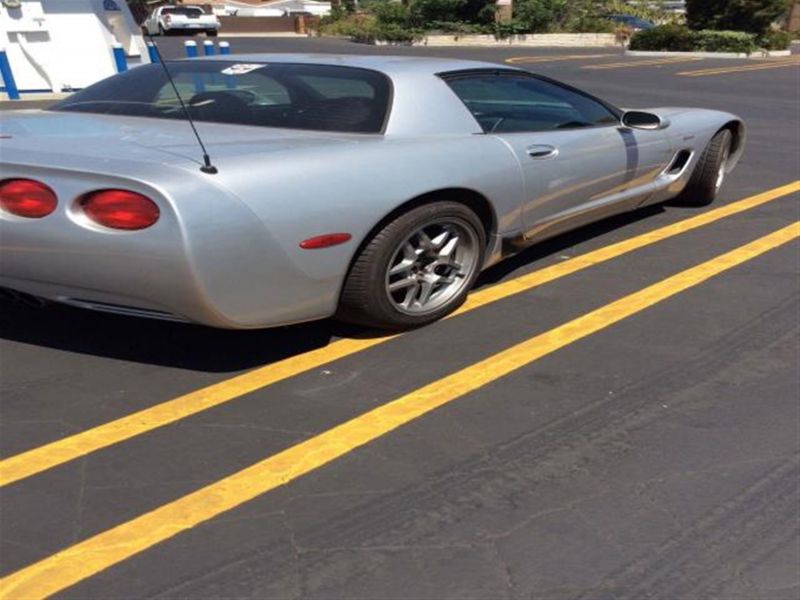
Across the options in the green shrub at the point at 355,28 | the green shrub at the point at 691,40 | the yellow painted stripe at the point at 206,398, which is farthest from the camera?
the green shrub at the point at 355,28

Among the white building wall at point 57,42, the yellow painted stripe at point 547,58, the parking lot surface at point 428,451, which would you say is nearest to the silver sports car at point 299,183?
the parking lot surface at point 428,451

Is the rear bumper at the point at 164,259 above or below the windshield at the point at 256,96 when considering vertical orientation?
below

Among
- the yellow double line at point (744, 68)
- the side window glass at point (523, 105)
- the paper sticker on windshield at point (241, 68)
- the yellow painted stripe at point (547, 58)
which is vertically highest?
the paper sticker on windshield at point (241, 68)

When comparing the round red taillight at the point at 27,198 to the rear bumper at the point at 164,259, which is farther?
the round red taillight at the point at 27,198

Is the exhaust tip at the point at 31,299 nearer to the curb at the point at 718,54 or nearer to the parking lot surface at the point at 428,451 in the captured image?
the parking lot surface at the point at 428,451

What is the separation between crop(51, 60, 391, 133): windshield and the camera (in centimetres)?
355

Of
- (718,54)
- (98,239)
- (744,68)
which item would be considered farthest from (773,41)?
A: (98,239)

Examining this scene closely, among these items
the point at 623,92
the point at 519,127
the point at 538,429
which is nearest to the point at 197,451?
the point at 538,429

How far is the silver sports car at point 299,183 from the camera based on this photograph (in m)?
2.74

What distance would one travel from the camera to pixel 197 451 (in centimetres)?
266

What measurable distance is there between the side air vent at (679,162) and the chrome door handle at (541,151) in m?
1.52

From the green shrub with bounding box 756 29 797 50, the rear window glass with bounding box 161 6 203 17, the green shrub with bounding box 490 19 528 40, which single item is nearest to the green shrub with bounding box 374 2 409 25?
the green shrub with bounding box 490 19 528 40

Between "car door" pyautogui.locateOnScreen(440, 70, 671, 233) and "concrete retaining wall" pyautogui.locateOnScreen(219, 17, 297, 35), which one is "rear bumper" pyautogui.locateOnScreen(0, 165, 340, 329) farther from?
"concrete retaining wall" pyautogui.locateOnScreen(219, 17, 297, 35)

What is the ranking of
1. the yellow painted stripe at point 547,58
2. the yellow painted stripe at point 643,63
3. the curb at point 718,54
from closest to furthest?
the yellow painted stripe at point 643,63, the yellow painted stripe at point 547,58, the curb at point 718,54
